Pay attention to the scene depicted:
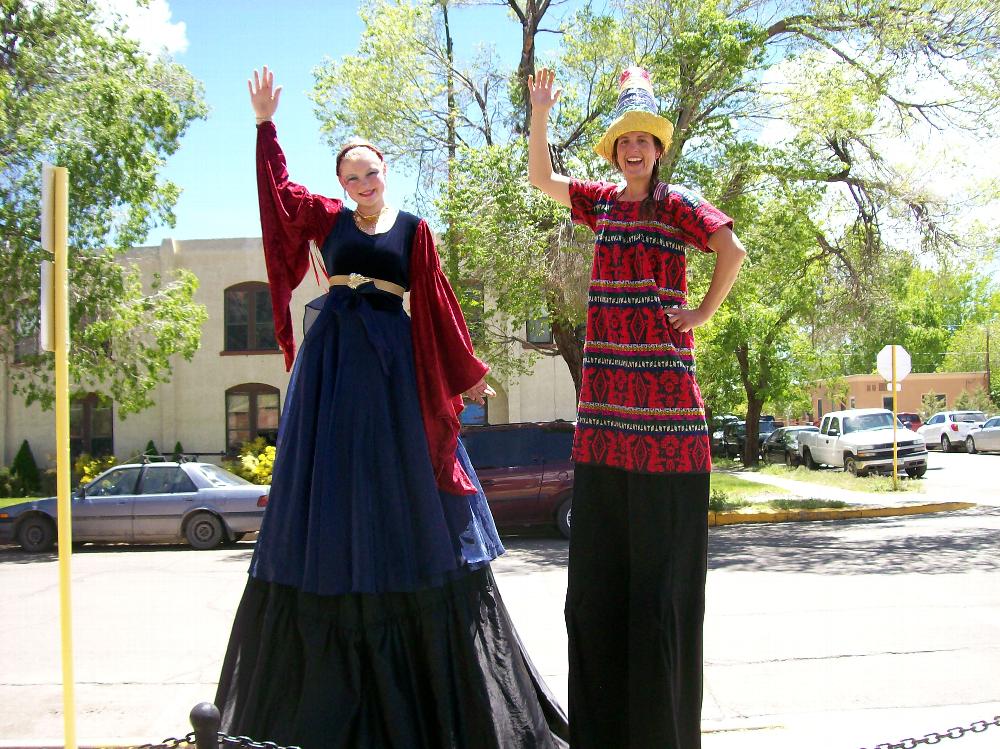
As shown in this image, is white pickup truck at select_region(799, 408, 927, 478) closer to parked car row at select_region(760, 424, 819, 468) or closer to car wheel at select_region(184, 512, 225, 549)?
parked car row at select_region(760, 424, 819, 468)

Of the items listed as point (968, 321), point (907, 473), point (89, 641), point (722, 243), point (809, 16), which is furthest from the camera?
point (968, 321)

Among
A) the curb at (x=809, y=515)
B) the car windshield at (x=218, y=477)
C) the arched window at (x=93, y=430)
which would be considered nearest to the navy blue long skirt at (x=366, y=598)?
the curb at (x=809, y=515)

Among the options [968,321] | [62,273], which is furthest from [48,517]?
[968,321]

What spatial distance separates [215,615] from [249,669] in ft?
14.5

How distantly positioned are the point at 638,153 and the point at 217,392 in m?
21.9

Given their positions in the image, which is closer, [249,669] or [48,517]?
[249,669]

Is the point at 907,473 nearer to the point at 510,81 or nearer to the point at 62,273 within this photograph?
the point at 510,81

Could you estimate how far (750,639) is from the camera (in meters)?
5.63

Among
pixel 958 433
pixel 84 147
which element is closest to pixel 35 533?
pixel 84 147

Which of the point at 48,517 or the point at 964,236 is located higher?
the point at 964,236

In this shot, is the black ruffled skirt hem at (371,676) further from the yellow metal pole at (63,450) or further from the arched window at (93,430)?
the arched window at (93,430)

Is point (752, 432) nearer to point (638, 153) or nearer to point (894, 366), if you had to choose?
point (894, 366)

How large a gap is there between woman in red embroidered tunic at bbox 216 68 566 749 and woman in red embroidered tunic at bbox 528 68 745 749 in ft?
1.28

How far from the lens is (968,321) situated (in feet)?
211
